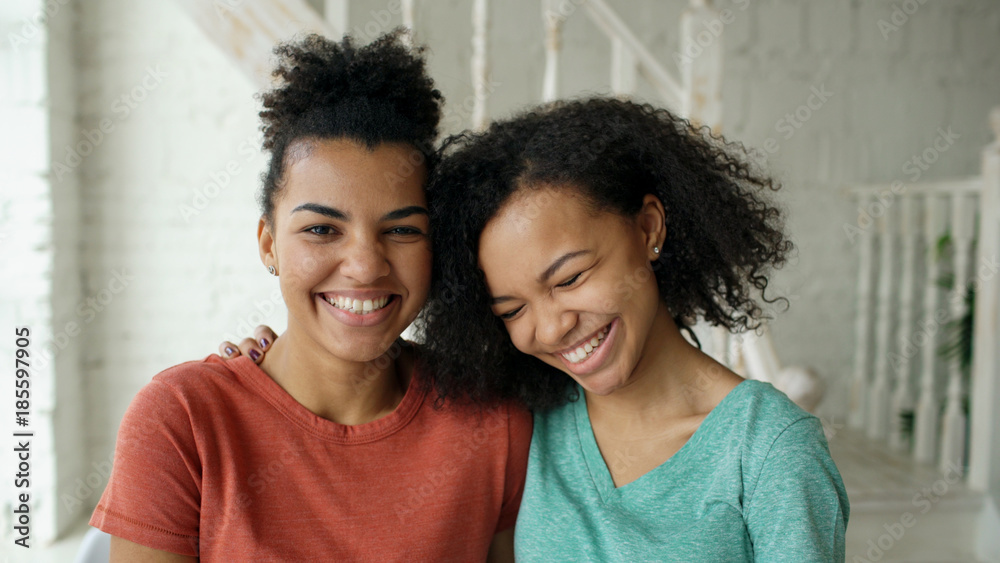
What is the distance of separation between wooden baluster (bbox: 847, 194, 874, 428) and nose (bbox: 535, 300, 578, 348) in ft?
9.67

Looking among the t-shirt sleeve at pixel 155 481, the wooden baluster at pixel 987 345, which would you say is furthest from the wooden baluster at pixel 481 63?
the wooden baluster at pixel 987 345

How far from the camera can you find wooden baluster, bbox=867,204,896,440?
135 inches

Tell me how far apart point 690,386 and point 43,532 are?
235cm

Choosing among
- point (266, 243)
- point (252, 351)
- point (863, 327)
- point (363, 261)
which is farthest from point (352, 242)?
point (863, 327)

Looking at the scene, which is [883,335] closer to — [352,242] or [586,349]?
[586,349]

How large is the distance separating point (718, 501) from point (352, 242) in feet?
2.21

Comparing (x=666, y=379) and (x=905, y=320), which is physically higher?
(x=905, y=320)

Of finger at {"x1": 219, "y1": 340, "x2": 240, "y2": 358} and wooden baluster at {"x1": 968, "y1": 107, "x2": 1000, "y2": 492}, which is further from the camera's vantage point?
wooden baluster at {"x1": 968, "y1": 107, "x2": 1000, "y2": 492}

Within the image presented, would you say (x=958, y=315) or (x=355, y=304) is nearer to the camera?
(x=355, y=304)

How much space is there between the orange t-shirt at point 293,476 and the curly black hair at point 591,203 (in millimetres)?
104

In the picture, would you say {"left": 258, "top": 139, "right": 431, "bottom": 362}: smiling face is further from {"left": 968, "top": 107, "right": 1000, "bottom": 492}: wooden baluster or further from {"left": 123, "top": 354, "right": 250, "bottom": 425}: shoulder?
{"left": 968, "top": 107, "right": 1000, "bottom": 492}: wooden baluster

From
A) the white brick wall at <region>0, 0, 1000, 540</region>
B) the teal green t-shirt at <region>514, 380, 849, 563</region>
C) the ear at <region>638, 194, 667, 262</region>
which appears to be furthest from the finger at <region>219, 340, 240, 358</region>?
the white brick wall at <region>0, 0, 1000, 540</region>

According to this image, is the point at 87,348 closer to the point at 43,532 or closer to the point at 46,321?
the point at 46,321

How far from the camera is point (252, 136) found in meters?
2.89
